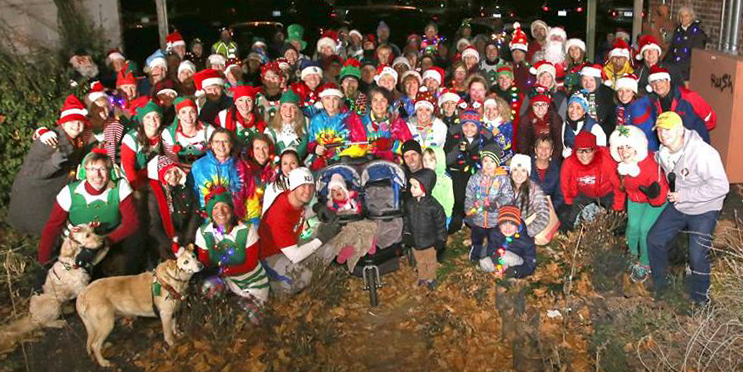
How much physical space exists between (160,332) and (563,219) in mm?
4112

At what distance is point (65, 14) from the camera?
39.5 feet

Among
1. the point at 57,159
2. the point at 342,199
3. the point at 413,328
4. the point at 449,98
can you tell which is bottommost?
the point at 413,328

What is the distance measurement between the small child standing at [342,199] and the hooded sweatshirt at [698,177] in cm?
274

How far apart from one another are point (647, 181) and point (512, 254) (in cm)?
134

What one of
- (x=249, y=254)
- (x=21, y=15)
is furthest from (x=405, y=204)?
(x=21, y=15)

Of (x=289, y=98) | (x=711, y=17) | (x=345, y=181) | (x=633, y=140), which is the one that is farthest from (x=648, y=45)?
(x=345, y=181)

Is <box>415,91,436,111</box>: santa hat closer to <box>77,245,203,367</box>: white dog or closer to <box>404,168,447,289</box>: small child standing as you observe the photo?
<box>404,168,447,289</box>: small child standing

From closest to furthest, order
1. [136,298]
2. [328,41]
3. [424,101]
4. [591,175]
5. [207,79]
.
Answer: [136,298] → [591,175] → [424,101] → [207,79] → [328,41]

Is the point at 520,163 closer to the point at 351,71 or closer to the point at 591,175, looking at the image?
the point at 591,175

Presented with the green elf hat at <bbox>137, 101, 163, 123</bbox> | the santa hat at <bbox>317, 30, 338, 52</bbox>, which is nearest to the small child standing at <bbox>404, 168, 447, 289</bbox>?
the green elf hat at <bbox>137, 101, 163, 123</bbox>

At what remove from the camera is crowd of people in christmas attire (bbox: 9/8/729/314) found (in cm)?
638

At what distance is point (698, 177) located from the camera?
6.05m

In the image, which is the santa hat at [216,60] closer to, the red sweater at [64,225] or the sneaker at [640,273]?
the red sweater at [64,225]

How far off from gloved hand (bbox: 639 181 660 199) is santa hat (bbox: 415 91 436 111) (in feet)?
8.42
